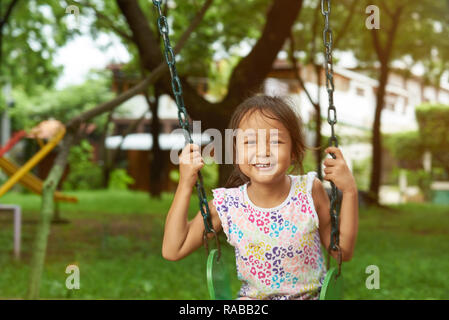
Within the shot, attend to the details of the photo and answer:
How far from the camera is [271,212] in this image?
84.6 inches

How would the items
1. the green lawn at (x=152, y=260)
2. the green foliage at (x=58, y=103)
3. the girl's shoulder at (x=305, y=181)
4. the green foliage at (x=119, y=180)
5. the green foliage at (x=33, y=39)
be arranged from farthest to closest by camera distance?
1. the green foliage at (x=58, y=103)
2. the green foliage at (x=119, y=180)
3. the green foliage at (x=33, y=39)
4. the green lawn at (x=152, y=260)
5. the girl's shoulder at (x=305, y=181)

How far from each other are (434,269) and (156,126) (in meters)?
9.19

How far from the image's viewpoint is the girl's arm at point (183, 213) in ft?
6.91

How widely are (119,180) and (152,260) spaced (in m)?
15.2

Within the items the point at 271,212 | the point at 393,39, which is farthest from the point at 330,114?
the point at 393,39

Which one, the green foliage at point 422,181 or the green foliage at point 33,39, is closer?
the green foliage at point 33,39

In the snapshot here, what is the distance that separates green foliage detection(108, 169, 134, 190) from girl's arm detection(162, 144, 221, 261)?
61.4 ft

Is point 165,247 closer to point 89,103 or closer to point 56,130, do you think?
point 56,130

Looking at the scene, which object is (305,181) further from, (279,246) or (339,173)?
(279,246)

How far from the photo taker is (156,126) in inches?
553

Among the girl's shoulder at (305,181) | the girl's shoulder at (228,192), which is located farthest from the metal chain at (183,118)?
the girl's shoulder at (305,181)

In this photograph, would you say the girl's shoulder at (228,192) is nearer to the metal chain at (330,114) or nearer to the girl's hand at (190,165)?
the girl's hand at (190,165)

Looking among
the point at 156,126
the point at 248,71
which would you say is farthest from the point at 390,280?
the point at 156,126
